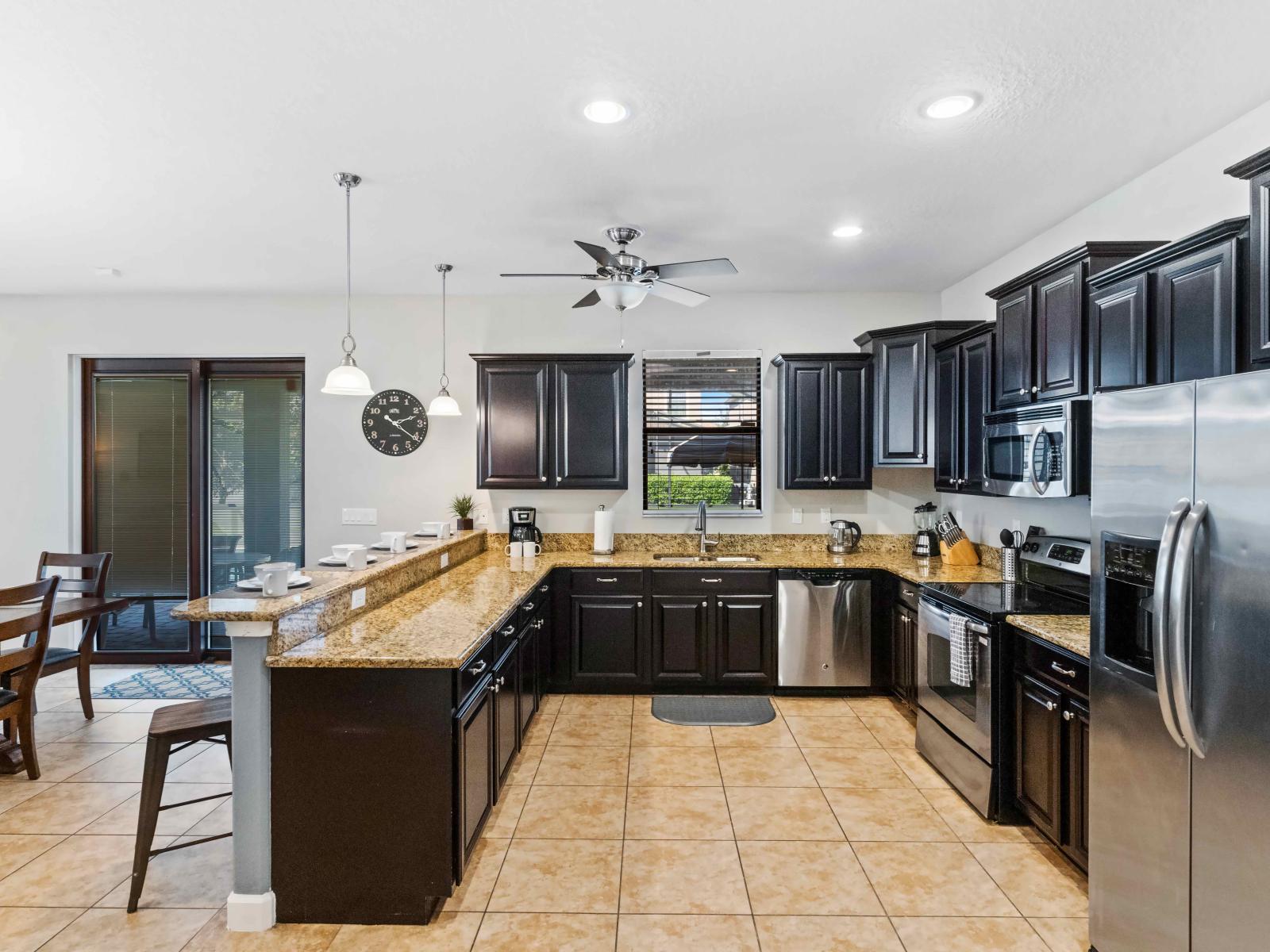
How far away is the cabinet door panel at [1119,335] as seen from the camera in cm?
252

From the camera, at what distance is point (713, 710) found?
4.35m

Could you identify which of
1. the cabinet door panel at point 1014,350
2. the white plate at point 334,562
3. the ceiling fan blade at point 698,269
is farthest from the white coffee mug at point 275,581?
the cabinet door panel at point 1014,350

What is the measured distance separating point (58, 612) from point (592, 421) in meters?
3.20

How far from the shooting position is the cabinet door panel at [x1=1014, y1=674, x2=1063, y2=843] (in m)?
2.62

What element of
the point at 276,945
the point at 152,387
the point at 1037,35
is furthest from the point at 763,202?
the point at 152,387

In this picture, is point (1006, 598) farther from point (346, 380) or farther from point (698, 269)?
point (346, 380)

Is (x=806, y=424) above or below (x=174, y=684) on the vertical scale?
above

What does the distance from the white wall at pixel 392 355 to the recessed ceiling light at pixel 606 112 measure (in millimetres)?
2634

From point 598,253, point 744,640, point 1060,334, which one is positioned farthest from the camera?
point 744,640

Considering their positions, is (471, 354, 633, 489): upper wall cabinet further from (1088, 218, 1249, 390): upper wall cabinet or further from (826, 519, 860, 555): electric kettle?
(1088, 218, 1249, 390): upper wall cabinet

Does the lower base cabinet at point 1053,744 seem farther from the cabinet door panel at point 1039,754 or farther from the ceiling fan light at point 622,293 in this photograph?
the ceiling fan light at point 622,293

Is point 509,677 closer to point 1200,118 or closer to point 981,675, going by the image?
point 981,675

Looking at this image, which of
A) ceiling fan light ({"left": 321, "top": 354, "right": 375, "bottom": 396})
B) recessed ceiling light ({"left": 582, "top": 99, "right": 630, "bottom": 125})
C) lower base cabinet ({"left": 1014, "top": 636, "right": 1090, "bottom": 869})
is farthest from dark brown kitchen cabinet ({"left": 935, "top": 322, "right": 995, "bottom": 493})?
ceiling fan light ({"left": 321, "top": 354, "right": 375, "bottom": 396})

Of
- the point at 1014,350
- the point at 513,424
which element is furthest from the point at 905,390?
the point at 513,424
